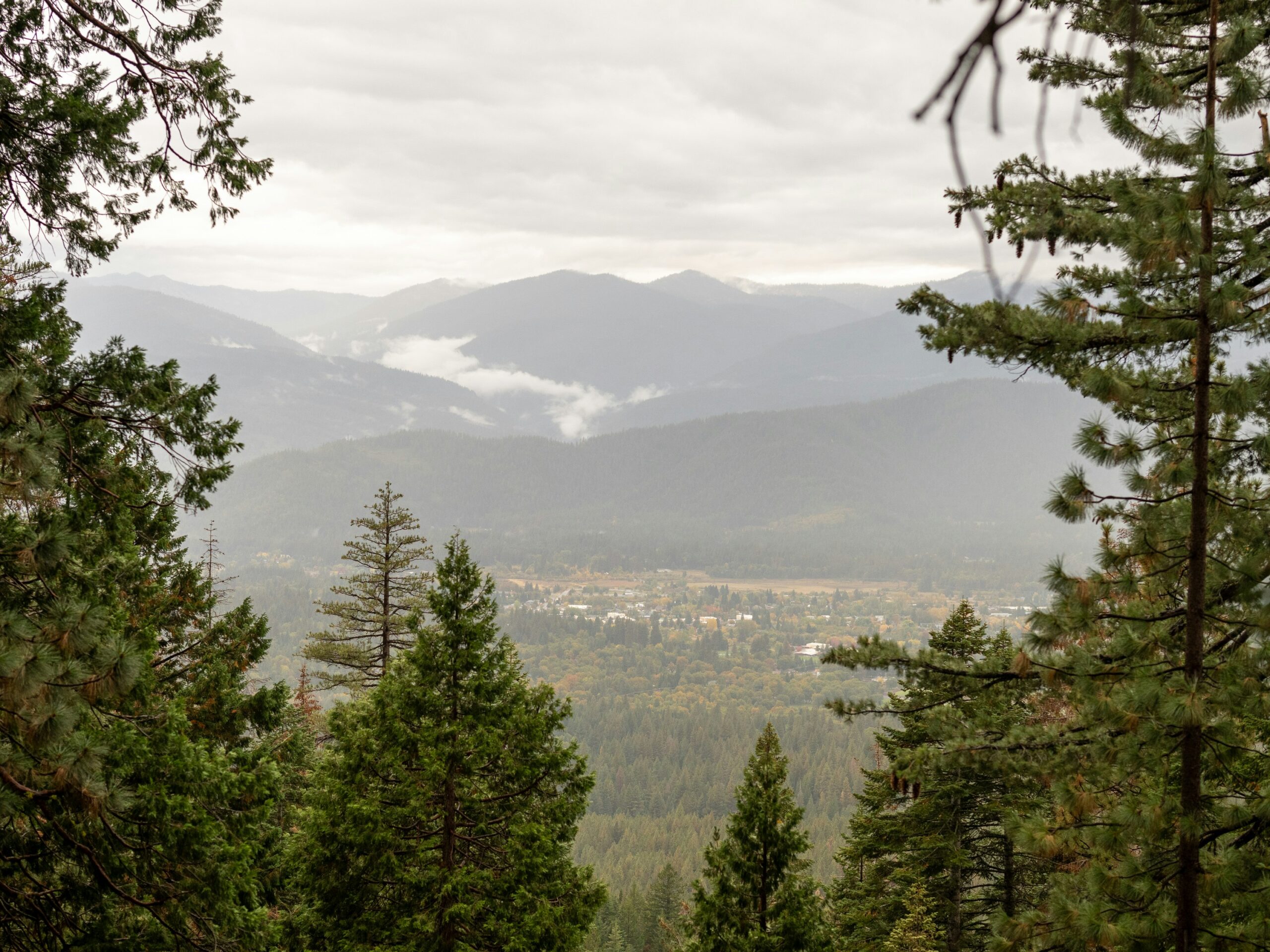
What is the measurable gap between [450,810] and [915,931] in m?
5.71

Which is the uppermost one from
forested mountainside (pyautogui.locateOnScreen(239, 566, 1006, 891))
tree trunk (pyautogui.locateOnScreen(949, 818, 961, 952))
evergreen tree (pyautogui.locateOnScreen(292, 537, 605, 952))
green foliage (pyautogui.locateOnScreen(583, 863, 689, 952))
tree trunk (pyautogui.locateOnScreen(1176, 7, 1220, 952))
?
tree trunk (pyautogui.locateOnScreen(1176, 7, 1220, 952))

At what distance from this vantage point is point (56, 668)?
13.2ft

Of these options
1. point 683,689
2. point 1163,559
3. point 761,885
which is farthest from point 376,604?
point 683,689

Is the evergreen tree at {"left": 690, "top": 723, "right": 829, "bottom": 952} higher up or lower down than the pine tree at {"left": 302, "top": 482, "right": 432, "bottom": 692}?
lower down

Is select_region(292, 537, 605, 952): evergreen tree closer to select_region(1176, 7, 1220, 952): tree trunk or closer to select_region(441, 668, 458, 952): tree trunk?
select_region(441, 668, 458, 952): tree trunk

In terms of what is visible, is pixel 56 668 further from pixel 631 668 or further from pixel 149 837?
pixel 631 668

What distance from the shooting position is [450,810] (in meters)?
8.09

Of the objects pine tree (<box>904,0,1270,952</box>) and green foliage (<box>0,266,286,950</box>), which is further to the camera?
pine tree (<box>904,0,1270,952</box>)

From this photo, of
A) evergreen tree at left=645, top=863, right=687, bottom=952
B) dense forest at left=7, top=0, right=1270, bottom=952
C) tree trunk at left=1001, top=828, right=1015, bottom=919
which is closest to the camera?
dense forest at left=7, top=0, right=1270, bottom=952

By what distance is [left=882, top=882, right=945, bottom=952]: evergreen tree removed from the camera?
9469 millimetres

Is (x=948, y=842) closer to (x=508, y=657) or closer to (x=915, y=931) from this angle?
(x=915, y=931)

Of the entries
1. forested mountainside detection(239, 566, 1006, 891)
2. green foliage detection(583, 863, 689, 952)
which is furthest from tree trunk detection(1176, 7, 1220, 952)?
green foliage detection(583, 863, 689, 952)

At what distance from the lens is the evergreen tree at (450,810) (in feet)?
25.1

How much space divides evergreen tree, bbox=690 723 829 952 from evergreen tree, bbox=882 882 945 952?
78 centimetres
